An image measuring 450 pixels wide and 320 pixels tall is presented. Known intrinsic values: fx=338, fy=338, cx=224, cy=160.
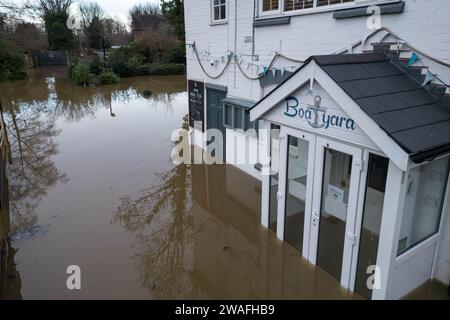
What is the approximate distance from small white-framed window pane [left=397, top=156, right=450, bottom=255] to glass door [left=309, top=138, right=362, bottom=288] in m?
0.62

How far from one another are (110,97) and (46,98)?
4009mm

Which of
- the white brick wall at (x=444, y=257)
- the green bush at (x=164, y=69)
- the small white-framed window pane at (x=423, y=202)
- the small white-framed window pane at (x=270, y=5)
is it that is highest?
the small white-framed window pane at (x=270, y=5)

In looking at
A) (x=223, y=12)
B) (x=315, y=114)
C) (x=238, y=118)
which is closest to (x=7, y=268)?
(x=315, y=114)

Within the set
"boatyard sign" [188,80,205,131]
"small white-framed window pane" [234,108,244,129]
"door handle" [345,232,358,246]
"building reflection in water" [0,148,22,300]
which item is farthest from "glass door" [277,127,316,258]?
"boatyard sign" [188,80,205,131]

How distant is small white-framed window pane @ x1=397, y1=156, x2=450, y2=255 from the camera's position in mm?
4238

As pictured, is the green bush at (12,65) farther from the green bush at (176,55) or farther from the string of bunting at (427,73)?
the string of bunting at (427,73)

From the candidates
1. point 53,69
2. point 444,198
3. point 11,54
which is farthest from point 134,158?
point 53,69

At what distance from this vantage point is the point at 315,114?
459 centimetres

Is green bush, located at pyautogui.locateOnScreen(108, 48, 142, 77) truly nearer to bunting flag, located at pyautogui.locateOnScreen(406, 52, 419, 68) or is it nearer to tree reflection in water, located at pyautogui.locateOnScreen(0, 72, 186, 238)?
tree reflection in water, located at pyautogui.locateOnScreen(0, 72, 186, 238)

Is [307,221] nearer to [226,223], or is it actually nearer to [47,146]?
[226,223]

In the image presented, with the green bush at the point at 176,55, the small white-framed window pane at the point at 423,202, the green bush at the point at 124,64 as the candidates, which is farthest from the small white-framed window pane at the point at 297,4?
the green bush at the point at 176,55

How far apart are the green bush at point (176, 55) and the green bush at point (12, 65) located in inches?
510

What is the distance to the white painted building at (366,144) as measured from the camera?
3.82 metres

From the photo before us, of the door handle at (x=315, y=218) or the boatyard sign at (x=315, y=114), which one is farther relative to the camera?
the door handle at (x=315, y=218)
